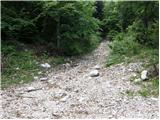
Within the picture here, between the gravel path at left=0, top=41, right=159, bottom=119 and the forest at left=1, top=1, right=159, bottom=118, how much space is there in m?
0.96

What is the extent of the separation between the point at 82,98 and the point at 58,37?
6.80 m

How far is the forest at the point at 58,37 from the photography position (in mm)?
12242

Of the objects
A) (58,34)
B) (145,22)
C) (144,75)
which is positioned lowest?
(144,75)

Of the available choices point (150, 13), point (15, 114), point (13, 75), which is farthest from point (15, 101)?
point (150, 13)

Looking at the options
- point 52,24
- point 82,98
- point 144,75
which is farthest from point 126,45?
point 82,98

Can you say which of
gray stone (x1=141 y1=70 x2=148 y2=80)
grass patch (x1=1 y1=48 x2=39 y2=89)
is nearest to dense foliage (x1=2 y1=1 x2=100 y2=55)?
grass patch (x1=1 y1=48 x2=39 y2=89)

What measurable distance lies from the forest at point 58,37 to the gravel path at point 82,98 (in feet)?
3.14

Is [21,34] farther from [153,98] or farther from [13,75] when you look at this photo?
[153,98]

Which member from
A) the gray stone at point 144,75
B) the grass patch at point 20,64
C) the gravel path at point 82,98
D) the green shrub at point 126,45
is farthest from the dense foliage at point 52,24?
the gray stone at point 144,75

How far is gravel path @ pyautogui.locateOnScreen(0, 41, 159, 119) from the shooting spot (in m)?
7.39

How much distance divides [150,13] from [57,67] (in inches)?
167

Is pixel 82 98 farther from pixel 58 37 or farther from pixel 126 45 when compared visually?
pixel 58 37

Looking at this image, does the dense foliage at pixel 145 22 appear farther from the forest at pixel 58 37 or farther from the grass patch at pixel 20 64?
the grass patch at pixel 20 64

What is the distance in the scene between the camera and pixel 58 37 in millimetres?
14938
